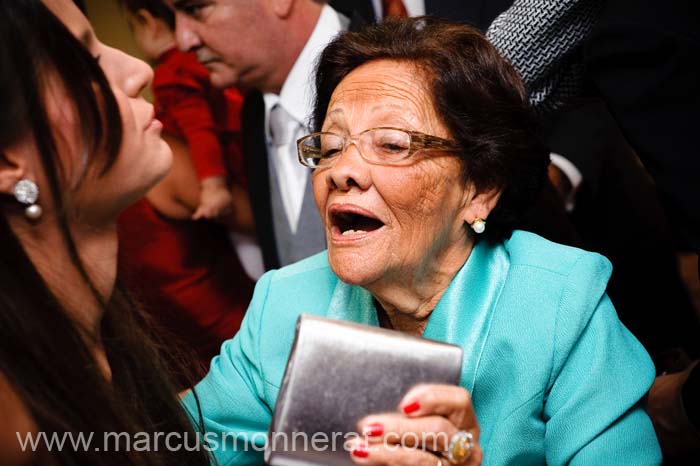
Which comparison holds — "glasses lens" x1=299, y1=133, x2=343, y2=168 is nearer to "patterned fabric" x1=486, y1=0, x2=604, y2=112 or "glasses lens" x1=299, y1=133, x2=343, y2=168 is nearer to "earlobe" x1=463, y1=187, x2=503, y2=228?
"earlobe" x1=463, y1=187, x2=503, y2=228

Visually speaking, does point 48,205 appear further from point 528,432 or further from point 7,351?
point 528,432

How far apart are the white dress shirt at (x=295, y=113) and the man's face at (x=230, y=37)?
0.06m

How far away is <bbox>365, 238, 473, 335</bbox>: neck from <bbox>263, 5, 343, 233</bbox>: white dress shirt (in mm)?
635

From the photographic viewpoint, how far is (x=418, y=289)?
162 cm

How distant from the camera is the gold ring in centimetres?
124

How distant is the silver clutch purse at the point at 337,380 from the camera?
3.83 ft

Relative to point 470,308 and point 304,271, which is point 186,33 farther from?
point 470,308

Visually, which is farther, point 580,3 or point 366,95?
point 580,3

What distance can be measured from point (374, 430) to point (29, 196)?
634 millimetres

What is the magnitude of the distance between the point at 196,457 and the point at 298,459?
1.41 feet

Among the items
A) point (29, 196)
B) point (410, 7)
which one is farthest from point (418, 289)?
point (410, 7)

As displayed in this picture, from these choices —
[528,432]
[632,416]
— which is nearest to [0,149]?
[528,432]

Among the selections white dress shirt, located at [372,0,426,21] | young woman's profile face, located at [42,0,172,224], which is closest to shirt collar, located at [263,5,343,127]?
white dress shirt, located at [372,0,426,21]

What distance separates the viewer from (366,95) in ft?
5.16
